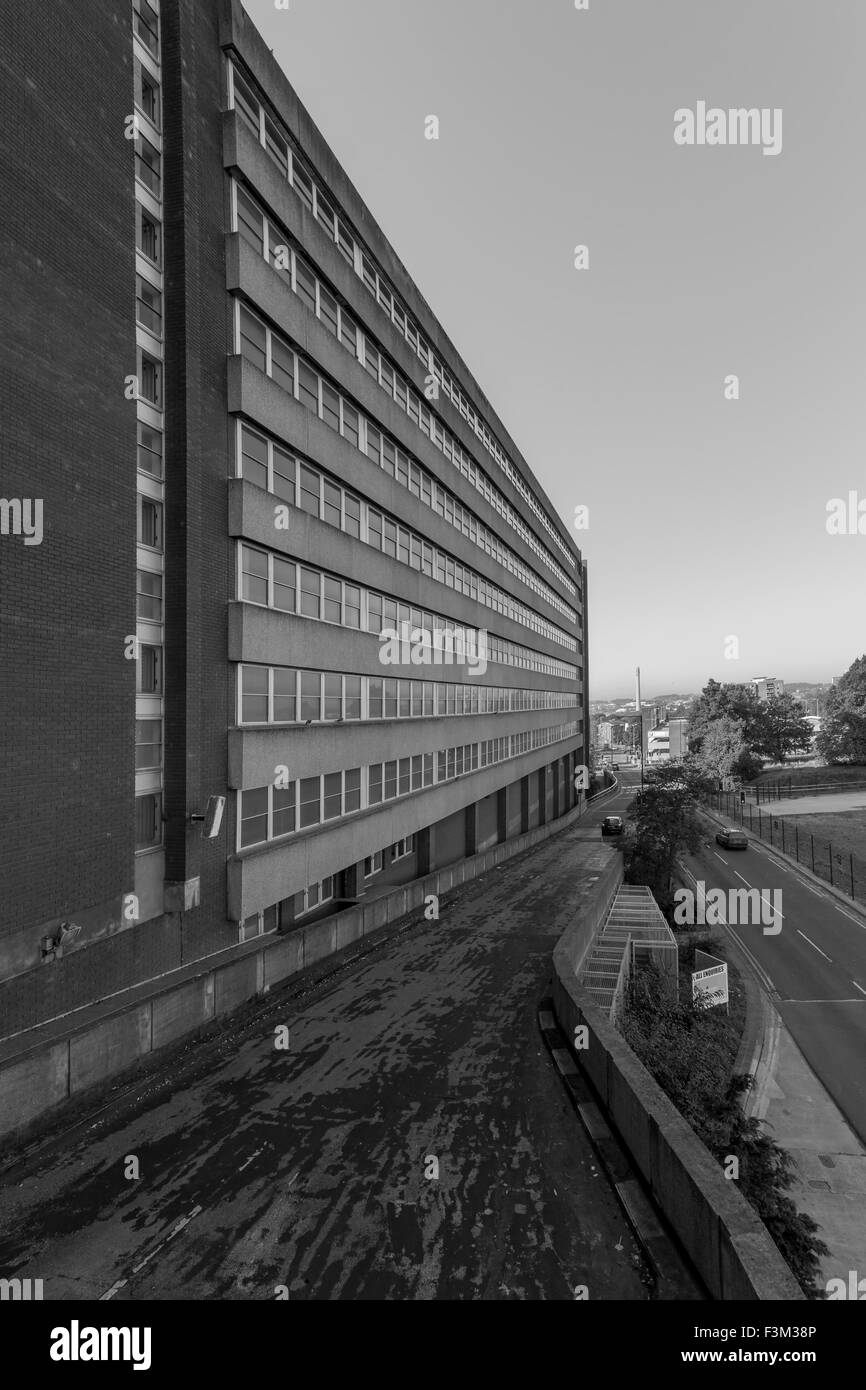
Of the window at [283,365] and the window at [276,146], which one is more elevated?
the window at [276,146]

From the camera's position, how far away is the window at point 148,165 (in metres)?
12.4

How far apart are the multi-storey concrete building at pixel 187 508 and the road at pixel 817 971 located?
58.6ft

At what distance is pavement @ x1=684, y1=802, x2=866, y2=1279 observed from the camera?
17.7 metres

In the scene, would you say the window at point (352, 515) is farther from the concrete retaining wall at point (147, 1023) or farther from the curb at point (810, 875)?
the curb at point (810, 875)

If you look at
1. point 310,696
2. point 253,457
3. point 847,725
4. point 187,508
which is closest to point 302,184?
point 253,457

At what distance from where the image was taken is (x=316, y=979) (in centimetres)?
1513

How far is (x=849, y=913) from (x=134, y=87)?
4928 cm

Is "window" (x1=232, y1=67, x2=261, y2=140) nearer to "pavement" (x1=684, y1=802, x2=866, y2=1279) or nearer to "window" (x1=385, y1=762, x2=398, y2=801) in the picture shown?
"window" (x1=385, y1=762, x2=398, y2=801)

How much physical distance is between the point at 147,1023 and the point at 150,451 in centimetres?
985

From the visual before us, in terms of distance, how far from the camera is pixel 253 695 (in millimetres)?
14805

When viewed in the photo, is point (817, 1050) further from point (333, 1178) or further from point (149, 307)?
point (149, 307)

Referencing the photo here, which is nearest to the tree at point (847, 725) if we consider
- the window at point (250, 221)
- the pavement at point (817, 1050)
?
the pavement at point (817, 1050)

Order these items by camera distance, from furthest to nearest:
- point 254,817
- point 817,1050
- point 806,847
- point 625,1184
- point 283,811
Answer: point 806,847
point 817,1050
point 283,811
point 254,817
point 625,1184
